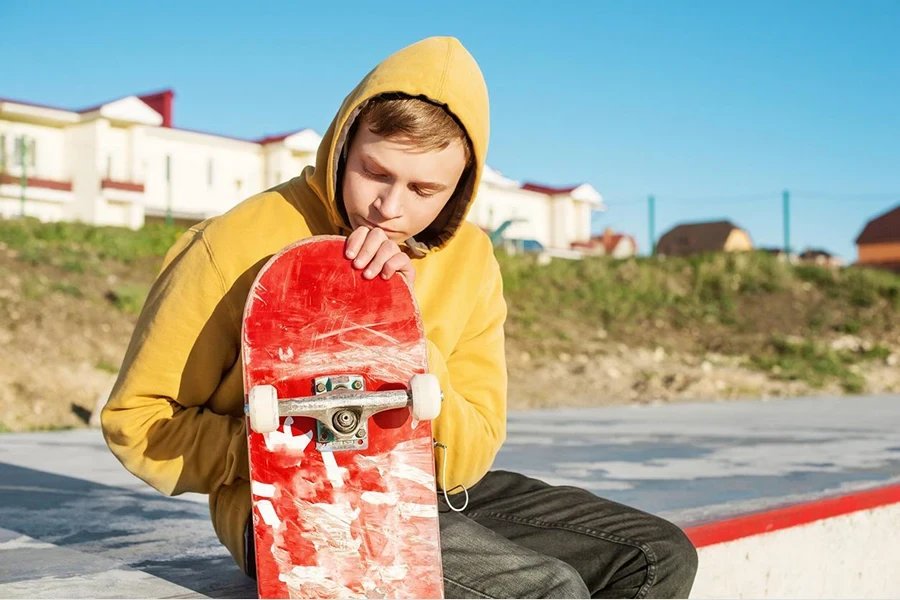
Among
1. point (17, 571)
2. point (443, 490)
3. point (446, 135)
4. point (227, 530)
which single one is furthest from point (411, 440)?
point (17, 571)

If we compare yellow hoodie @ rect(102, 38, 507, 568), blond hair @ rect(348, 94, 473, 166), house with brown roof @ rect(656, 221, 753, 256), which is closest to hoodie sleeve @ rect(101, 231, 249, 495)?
yellow hoodie @ rect(102, 38, 507, 568)

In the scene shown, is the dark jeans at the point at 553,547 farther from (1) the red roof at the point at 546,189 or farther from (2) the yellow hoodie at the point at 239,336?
(1) the red roof at the point at 546,189

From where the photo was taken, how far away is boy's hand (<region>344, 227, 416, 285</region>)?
5.41ft

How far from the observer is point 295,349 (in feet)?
5.41

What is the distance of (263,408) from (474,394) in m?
0.50

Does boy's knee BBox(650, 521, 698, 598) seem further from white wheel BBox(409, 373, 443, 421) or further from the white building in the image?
the white building

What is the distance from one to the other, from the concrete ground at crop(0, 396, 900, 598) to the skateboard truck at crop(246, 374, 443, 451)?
0.50m

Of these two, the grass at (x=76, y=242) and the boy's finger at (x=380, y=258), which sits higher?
the grass at (x=76, y=242)

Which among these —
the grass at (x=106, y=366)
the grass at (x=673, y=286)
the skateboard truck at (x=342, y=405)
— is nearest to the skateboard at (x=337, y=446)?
the skateboard truck at (x=342, y=405)

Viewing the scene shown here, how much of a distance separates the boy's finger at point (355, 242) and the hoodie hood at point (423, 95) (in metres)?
0.12

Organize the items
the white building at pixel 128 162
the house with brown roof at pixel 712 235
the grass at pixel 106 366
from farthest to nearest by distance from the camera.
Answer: the house with brown roof at pixel 712 235 → the white building at pixel 128 162 → the grass at pixel 106 366

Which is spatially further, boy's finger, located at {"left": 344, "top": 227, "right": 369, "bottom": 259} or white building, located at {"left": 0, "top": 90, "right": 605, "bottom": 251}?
white building, located at {"left": 0, "top": 90, "right": 605, "bottom": 251}

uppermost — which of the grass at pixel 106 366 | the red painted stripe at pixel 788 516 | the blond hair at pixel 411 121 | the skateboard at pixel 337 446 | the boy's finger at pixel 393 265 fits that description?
the blond hair at pixel 411 121

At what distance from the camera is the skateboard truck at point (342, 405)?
4.87 ft
